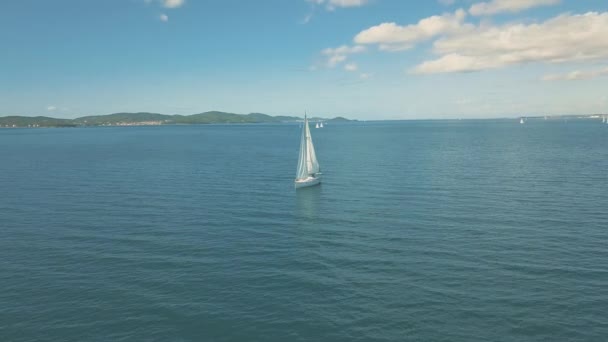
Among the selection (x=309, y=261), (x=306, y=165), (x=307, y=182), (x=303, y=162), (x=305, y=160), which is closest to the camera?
(x=309, y=261)

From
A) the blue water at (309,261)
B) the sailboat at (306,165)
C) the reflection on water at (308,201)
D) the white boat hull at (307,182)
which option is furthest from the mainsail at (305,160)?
the blue water at (309,261)

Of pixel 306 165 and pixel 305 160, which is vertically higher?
pixel 305 160

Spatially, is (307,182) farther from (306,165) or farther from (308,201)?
(308,201)

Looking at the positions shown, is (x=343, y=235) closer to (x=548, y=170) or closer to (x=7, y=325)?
(x=7, y=325)

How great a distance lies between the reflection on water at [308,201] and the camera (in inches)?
2390

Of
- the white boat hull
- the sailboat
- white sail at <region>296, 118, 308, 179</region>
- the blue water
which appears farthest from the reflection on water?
white sail at <region>296, 118, 308, 179</region>

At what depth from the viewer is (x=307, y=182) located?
261 feet

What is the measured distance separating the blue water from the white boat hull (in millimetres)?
3246

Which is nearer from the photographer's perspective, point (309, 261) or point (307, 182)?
point (309, 261)

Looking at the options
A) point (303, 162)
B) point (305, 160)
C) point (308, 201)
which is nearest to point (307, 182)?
point (303, 162)

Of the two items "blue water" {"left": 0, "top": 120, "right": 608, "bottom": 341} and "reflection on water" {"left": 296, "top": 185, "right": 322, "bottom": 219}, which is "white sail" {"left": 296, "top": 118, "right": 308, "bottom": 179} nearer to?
"reflection on water" {"left": 296, "top": 185, "right": 322, "bottom": 219}

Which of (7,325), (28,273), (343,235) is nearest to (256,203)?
(343,235)

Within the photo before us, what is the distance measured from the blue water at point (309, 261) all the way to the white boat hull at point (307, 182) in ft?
10.7

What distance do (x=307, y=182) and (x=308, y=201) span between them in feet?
38.7
